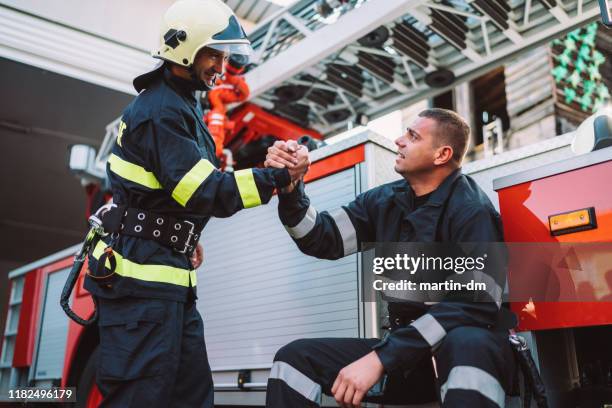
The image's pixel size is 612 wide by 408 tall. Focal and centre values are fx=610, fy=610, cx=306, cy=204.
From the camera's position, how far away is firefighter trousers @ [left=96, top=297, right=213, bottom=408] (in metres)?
1.85

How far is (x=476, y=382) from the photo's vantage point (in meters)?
1.57

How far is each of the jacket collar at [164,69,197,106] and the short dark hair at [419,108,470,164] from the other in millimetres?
901

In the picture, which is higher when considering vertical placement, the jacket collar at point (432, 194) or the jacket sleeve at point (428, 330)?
the jacket collar at point (432, 194)

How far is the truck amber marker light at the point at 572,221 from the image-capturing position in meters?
1.90

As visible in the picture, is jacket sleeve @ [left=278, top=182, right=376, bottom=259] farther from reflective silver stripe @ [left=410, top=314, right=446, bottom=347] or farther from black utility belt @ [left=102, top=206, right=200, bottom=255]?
reflective silver stripe @ [left=410, top=314, right=446, bottom=347]

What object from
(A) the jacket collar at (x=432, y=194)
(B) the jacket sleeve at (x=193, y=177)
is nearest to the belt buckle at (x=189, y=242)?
(B) the jacket sleeve at (x=193, y=177)

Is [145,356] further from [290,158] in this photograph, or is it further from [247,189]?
[290,158]

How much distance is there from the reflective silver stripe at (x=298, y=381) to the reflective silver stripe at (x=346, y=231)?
586 millimetres

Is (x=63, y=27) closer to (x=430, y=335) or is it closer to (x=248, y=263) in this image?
(x=248, y=263)

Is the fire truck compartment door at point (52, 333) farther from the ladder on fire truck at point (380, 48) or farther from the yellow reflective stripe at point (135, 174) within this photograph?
the yellow reflective stripe at point (135, 174)

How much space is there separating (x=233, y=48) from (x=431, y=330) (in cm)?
121

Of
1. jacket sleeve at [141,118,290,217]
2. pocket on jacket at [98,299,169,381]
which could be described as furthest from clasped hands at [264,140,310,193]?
pocket on jacket at [98,299,169,381]

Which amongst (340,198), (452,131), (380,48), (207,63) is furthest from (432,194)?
(380,48)

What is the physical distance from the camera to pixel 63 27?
6.80 meters
